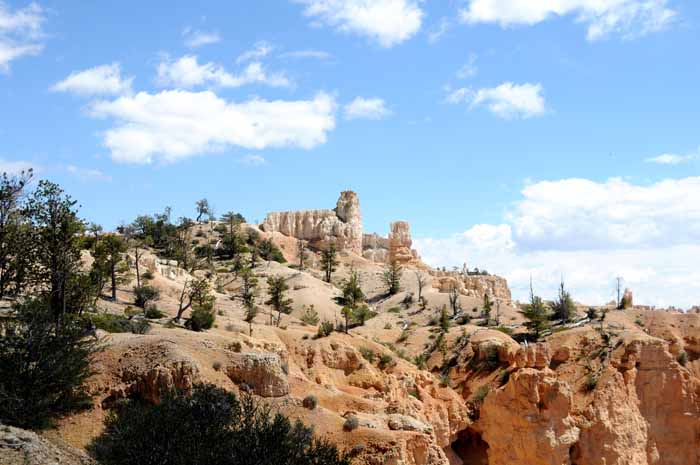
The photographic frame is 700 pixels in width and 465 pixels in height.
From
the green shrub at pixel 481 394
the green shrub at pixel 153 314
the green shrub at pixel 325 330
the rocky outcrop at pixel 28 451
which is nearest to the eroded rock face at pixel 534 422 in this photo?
the green shrub at pixel 481 394

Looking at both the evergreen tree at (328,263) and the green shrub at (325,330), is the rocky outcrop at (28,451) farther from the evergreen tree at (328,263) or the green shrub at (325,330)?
the evergreen tree at (328,263)

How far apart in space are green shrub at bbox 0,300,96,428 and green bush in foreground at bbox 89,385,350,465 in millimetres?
2311

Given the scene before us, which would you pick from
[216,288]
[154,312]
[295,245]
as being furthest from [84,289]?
[295,245]

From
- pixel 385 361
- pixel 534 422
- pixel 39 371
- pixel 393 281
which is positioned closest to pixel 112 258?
pixel 385 361

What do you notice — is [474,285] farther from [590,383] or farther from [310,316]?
[590,383]

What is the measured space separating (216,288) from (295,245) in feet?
123

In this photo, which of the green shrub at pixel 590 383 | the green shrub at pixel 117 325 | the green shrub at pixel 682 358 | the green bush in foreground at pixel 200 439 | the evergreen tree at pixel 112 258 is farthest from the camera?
the evergreen tree at pixel 112 258

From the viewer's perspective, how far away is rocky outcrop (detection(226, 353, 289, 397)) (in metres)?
25.4

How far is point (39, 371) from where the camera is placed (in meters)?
19.2

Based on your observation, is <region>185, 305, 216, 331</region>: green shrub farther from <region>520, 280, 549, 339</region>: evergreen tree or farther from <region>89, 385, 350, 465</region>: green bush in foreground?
<region>520, 280, 549, 339</region>: evergreen tree

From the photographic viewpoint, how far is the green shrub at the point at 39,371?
18297 millimetres

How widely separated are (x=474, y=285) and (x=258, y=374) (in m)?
61.2

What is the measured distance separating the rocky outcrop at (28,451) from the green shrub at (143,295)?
2975 cm

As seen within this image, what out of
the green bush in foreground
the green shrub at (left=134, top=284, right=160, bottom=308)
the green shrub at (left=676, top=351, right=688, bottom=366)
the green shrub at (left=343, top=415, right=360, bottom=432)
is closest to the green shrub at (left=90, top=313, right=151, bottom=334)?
the green shrub at (left=343, top=415, right=360, bottom=432)
